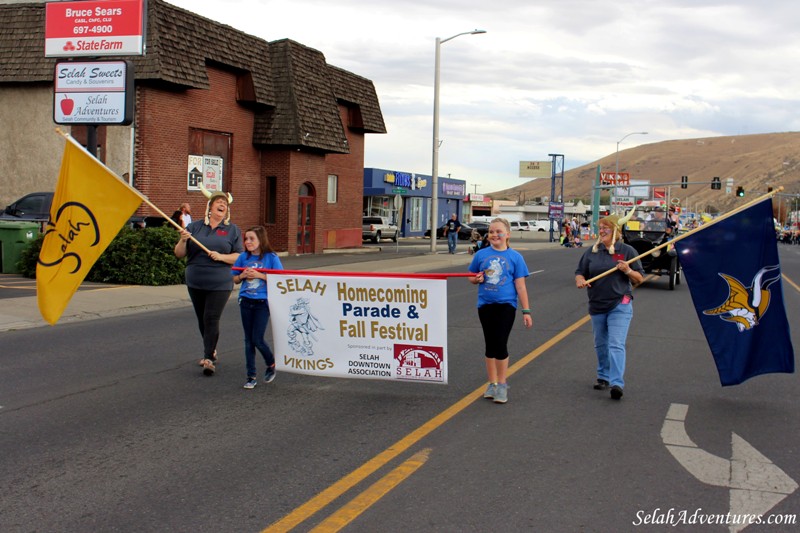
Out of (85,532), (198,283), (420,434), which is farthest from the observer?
(198,283)

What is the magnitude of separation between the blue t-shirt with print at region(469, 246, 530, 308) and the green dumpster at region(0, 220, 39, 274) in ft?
48.5

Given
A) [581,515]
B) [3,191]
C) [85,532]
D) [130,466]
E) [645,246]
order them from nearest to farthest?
[85,532] → [581,515] → [130,466] → [645,246] → [3,191]

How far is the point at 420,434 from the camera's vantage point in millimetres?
6383

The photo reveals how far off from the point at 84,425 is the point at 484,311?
3555 mm

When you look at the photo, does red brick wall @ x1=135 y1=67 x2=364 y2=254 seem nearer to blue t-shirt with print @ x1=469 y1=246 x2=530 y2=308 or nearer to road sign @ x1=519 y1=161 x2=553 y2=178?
blue t-shirt with print @ x1=469 y1=246 x2=530 y2=308

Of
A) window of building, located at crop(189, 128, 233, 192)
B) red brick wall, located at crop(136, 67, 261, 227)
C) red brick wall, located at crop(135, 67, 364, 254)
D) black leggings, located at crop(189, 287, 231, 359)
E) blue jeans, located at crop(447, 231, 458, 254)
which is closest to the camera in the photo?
black leggings, located at crop(189, 287, 231, 359)

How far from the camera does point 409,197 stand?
6084 cm

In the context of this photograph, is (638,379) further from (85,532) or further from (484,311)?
(85,532)

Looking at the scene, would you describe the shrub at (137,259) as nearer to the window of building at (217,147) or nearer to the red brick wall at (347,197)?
the window of building at (217,147)


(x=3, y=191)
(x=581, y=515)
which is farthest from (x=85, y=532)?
(x=3, y=191)

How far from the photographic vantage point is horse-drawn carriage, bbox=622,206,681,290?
20562 millimetres

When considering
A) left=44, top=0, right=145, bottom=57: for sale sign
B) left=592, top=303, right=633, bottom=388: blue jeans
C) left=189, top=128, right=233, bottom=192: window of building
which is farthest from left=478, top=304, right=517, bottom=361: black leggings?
left=189, top=128, right=233, bottom=192: window of building

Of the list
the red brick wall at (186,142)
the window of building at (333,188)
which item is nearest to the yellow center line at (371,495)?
the red brick wall at (186,142)

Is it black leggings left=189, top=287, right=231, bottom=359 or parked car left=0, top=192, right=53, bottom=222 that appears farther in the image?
parked car left=0, top=192, right=53, bottom=222
